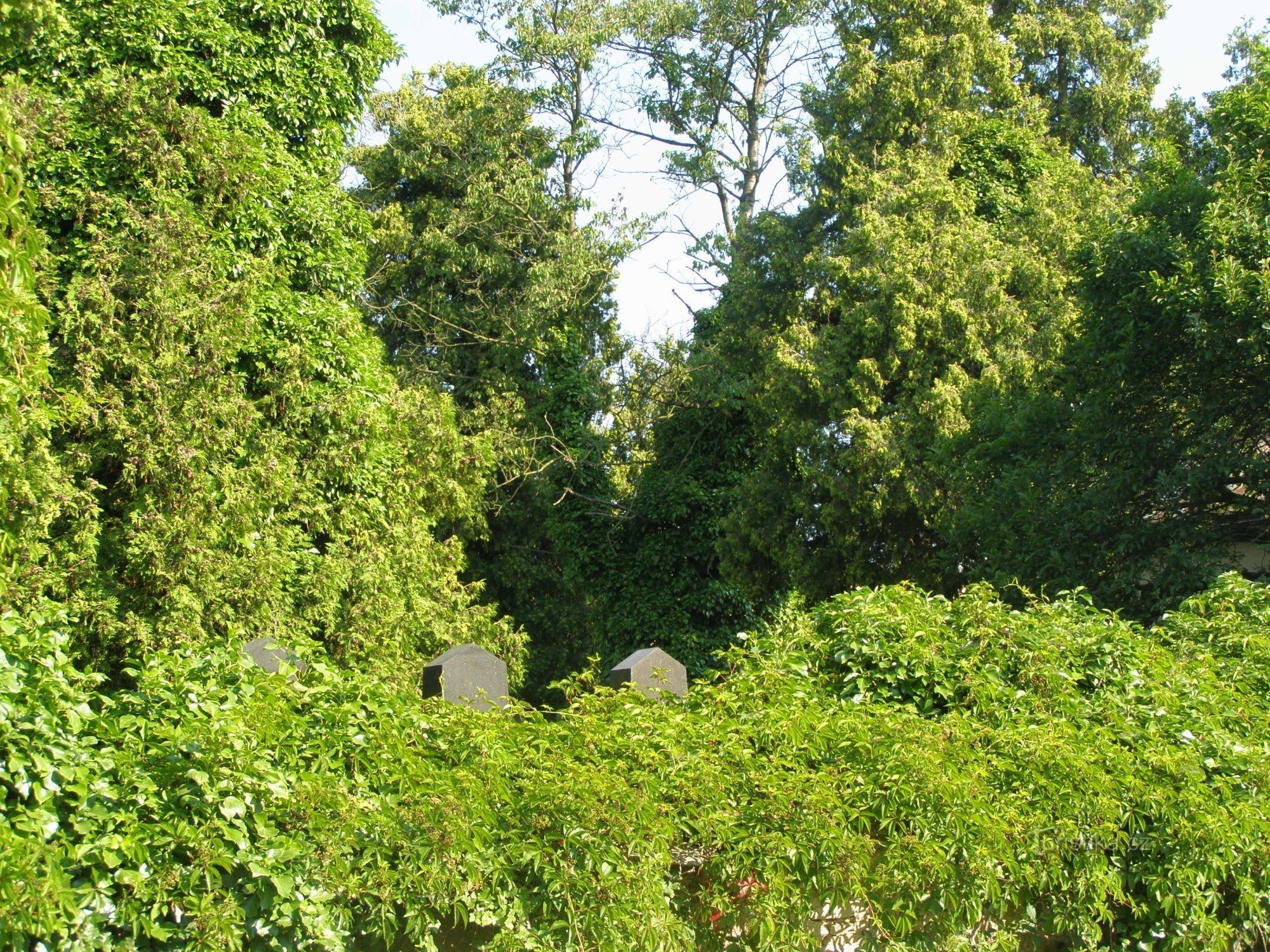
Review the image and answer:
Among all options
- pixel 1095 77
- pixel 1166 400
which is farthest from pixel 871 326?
pixel 1095 77

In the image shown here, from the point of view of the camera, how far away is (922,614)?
4625 mm

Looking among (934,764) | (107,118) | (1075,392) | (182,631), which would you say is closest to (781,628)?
(934,764)

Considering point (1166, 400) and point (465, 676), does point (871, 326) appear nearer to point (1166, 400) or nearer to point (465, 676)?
point (1166, 400)

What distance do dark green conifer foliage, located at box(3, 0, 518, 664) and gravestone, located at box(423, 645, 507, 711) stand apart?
449cm

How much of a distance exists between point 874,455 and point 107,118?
9052mm

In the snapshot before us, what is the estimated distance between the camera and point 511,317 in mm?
20188

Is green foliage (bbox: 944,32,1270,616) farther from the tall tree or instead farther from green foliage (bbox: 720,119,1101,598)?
green foliage (bbox: 720,119,1101,598)

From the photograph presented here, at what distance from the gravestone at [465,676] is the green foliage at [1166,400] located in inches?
254

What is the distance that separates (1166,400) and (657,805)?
8180 mm

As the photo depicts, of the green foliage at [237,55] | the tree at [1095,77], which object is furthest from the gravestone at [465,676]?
the tree at [1095,77]

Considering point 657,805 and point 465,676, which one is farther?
point 465,676

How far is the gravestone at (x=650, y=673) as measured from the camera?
14.4ft

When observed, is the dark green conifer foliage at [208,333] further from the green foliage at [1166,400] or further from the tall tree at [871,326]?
the green foliage at [1166,400]

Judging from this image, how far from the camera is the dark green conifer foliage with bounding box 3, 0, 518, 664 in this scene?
30.6 ft
